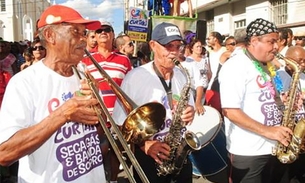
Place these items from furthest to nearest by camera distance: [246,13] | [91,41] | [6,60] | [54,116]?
[246,13] → [6,60] → [91,41] → [54,116]

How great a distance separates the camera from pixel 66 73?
2.50 metres

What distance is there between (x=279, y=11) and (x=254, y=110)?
16070 mm

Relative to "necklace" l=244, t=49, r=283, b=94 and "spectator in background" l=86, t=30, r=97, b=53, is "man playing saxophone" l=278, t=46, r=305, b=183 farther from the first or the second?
"spectator in background" l=86, t=30, r=97, b=53

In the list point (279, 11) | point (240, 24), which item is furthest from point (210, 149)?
point (240, 24)

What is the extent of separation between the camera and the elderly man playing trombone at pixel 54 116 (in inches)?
83.7

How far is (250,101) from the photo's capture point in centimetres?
349

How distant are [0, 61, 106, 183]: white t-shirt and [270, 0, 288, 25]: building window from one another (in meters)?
16.9

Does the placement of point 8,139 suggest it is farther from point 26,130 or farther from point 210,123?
point 210,123

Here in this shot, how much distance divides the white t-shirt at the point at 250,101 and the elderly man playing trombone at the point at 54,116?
144cm

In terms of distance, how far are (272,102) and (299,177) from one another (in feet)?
5.61

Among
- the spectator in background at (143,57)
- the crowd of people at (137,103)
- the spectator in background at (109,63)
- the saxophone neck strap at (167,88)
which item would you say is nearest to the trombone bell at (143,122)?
the crowd of people at (137,103)

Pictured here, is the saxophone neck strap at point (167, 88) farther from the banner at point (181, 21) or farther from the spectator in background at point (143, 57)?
the spectator in background at point (143, 57)

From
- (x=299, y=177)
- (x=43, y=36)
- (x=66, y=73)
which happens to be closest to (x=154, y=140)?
(x=66, y=73)

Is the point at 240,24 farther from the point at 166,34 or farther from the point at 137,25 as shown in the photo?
the point at 166,34
